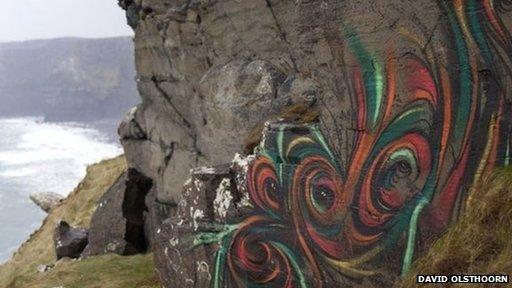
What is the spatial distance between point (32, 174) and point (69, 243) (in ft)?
377

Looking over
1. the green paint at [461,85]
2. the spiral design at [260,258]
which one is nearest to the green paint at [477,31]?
the green paint at [461,85]

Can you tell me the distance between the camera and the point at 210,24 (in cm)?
1822

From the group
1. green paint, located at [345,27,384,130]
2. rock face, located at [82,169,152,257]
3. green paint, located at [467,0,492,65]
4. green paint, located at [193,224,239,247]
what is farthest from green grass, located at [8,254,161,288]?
green paint, located at [467,0,492,65]

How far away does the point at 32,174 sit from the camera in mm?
130125

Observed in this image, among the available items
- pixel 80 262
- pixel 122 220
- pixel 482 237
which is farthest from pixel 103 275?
pixel 482 237

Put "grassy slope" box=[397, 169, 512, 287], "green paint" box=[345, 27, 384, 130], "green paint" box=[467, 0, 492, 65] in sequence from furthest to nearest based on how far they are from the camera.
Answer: "green paint" box=[345, 27, 384, 130], "green paint" box=[467, 0, 492, 65], "grassy slope" box=[397, 169, 512, 287]

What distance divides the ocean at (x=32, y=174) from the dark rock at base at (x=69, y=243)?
4733 cm

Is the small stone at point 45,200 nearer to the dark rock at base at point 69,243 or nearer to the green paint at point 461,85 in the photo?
the dark rock at base at point 69,243

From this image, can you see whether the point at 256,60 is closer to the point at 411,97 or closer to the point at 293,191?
the point at 293,191

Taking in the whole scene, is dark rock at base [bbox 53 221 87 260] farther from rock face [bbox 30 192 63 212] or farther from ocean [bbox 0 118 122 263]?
ocean [bbox 0 118 122 263]

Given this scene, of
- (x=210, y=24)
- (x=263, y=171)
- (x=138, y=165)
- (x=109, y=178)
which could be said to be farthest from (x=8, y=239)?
(x=263, y=171)

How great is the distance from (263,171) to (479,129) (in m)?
4.44

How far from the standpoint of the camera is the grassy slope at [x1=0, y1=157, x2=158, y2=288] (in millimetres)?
17461

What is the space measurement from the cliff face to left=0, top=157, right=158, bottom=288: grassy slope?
4294 millimetres
